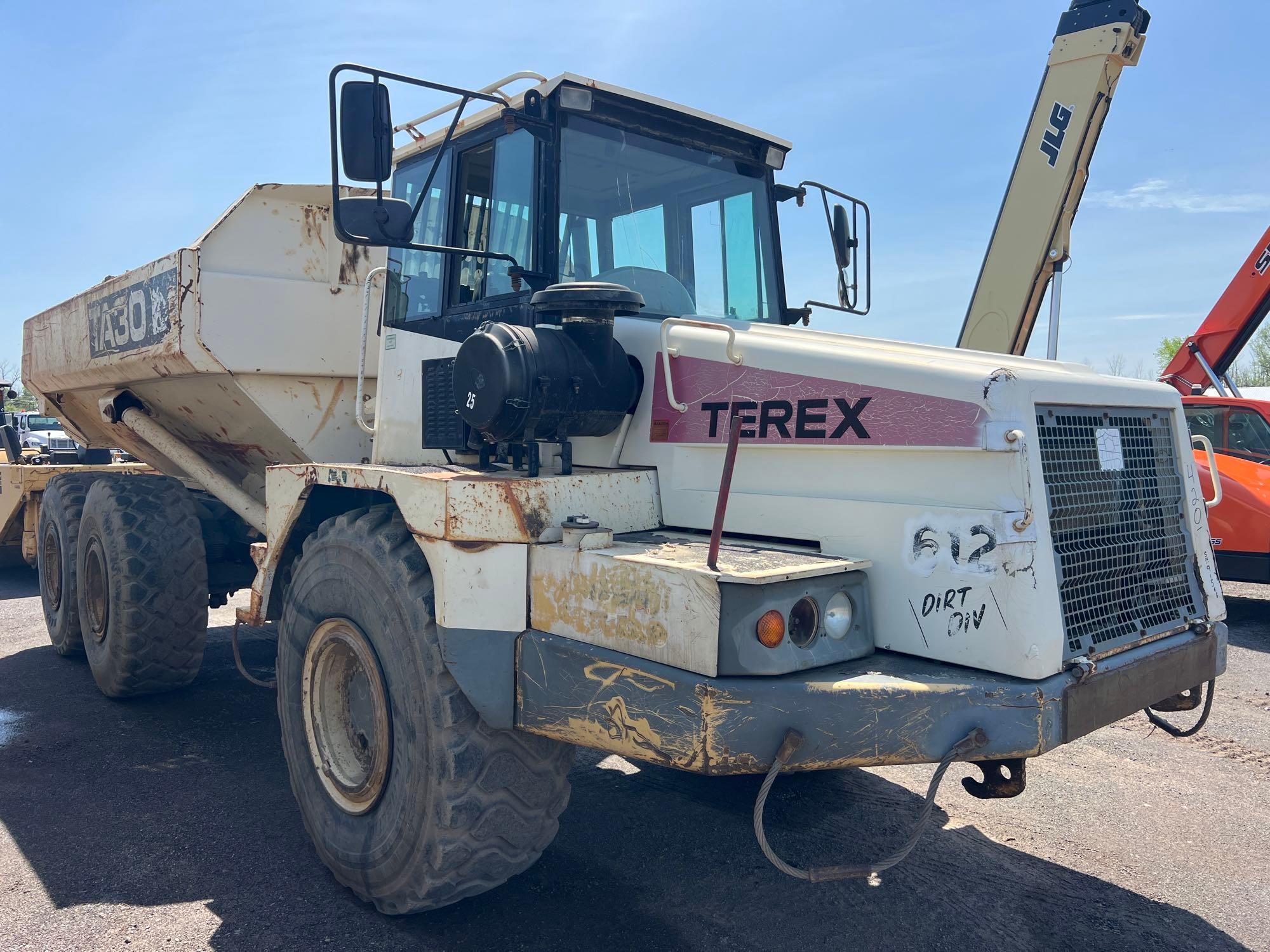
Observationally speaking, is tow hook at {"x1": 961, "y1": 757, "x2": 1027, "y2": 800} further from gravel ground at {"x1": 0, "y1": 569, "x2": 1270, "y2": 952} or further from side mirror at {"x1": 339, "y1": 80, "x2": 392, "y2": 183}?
side mirror at {"x1": 339, "y1": 80, "x2": 392, "y2": 183}

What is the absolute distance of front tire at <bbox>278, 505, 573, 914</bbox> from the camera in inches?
123

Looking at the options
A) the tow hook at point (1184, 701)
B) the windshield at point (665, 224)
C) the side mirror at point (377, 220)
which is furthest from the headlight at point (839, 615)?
the side mirror at point (377, 220)

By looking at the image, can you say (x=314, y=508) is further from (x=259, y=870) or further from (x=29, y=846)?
(x=29, y=846)

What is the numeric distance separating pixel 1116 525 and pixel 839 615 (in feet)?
3.47

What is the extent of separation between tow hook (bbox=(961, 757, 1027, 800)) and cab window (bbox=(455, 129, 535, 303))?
7.77 ft

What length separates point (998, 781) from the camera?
9.49ft

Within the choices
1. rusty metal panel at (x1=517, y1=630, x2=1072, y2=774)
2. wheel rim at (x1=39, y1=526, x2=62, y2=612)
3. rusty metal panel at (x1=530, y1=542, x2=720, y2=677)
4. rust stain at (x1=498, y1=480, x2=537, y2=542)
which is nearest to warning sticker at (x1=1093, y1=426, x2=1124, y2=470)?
rusty metal panel at (x1=517, y1=630, x2=1072, y2=774)

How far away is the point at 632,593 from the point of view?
9.22 ft

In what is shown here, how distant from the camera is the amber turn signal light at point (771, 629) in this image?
264 cm

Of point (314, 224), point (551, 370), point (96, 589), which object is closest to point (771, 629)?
point (551, 370)

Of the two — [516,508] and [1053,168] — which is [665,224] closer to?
[516,508]

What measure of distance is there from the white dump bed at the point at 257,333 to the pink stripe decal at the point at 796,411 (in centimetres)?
228

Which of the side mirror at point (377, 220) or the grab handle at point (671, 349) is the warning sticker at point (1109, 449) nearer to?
the grab handle at point (671, 349)

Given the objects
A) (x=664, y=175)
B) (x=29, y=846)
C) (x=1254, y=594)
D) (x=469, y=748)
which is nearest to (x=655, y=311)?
(x=664, y=175)
